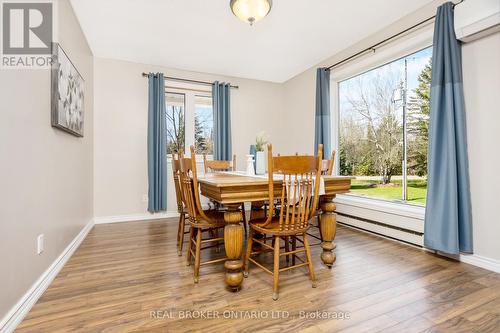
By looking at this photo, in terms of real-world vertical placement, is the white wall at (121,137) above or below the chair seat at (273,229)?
above

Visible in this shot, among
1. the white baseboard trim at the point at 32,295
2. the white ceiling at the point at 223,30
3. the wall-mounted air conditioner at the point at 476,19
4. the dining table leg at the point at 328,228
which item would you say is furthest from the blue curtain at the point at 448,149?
the white baseboard trim at the point at 32,295

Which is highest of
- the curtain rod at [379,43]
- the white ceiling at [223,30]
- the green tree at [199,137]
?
the white ceiling at [223,30]

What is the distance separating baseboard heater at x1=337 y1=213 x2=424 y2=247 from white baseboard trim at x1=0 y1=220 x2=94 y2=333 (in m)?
3.28

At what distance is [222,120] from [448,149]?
3206mm

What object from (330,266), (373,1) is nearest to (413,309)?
(330,266)

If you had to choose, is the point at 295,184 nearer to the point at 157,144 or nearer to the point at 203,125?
the point at 157,144

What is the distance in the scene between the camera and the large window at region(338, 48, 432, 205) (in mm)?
2840

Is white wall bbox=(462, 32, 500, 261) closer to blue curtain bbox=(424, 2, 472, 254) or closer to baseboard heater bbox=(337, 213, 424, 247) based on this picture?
blue curtain bbox=(424, 2, 472, 254)

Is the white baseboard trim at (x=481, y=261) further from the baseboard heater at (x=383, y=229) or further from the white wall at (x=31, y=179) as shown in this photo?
the white wall at (x=31, y=179)

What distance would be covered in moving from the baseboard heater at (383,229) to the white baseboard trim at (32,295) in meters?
3.28

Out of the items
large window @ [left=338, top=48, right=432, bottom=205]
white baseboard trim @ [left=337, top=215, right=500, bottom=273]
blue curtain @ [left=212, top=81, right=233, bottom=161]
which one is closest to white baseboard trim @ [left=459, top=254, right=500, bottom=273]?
white baseboard trim @ [left=337, top=215, right=500, bottom=273]

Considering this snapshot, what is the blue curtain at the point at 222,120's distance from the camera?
4.33m

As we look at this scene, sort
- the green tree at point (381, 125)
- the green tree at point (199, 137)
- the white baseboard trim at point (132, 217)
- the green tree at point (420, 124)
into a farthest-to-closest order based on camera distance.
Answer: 1. the green tree at point (199, 137)
2. the white baseboard trim at point (132, 217)
3. the green tree at point (381, 125)
4. the green tree at point (420, 124)

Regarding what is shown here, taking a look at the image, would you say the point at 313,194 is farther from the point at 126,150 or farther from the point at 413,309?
the point at 126,150
